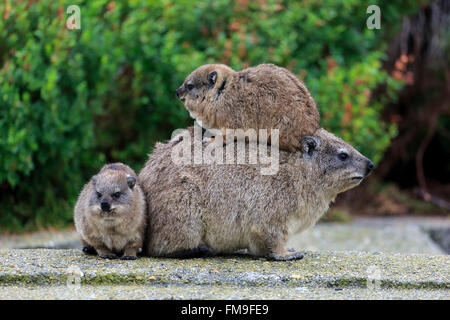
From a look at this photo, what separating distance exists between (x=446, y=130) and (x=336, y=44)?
3.96 m

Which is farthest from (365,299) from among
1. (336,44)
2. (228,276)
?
(336,44)

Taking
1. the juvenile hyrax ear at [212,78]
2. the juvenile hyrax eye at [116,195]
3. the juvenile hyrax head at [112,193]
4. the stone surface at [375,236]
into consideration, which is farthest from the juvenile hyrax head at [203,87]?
the stone surface at [375,236]

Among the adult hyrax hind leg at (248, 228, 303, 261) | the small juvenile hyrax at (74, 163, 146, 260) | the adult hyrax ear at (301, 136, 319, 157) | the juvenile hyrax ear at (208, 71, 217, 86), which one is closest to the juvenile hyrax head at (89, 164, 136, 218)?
the small juvenile hyrax at (74, 163, 146, 260)

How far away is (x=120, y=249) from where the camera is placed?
23.8 feet

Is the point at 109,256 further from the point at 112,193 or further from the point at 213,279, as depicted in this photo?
the point at 213,279

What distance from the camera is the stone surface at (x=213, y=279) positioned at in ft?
20.5

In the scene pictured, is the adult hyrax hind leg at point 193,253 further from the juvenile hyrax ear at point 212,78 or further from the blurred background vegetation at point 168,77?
the blurred background vegetation at point 168,77

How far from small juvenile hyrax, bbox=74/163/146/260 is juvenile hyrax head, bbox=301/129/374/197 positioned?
1.82 metres

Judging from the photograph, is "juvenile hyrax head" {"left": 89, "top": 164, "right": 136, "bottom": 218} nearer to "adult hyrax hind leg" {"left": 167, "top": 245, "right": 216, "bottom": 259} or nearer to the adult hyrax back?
the adult hyrax back

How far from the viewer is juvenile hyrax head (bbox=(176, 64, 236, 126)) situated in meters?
7.86

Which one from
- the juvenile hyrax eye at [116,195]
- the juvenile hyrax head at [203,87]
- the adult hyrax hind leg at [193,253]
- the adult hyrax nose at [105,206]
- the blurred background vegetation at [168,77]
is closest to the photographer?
the adult hyrax nose at [105,206]

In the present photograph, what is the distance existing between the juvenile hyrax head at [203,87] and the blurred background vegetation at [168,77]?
3.40m

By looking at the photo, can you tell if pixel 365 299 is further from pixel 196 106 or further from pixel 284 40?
pixel 284 40

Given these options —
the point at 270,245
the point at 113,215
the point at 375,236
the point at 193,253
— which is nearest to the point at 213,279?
the point at 193,253
